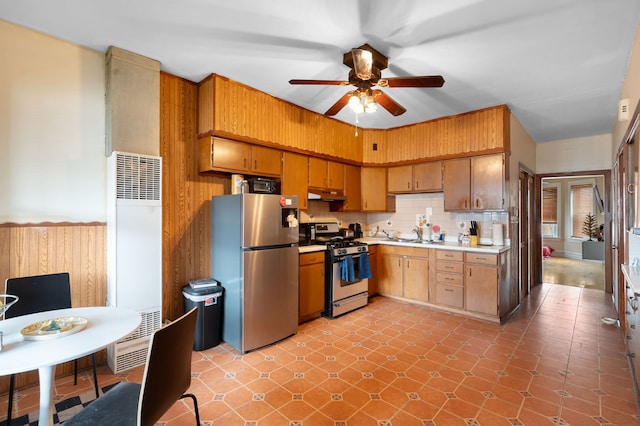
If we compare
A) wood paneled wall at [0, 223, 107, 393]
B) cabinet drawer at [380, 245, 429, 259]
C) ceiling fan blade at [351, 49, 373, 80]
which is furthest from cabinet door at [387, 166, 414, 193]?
wood paneled wall at [0, 223, 107, 393]

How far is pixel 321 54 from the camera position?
273cm

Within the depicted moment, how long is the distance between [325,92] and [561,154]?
4.78 m

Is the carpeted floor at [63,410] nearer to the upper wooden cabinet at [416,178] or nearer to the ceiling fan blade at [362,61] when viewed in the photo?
the ceiling fan blade at [362,61]

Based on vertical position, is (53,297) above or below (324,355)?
above

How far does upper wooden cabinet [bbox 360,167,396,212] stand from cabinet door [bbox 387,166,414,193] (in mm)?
98

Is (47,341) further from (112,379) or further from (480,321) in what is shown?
(480,321)

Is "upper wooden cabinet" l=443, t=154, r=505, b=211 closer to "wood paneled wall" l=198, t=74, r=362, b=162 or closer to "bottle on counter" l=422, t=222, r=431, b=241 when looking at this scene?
"bottle on counter" l=422, t=222, r=431, b=241

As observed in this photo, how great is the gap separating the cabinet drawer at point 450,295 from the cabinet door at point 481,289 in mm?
86

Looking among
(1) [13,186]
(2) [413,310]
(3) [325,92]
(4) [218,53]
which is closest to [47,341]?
(1) [13,186]

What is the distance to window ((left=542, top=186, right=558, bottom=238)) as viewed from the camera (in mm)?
9352

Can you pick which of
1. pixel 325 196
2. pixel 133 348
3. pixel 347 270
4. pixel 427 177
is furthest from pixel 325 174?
pixel 133 348

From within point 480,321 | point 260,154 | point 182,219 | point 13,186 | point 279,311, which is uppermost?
point 260,154

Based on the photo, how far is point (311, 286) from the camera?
3.83 meters

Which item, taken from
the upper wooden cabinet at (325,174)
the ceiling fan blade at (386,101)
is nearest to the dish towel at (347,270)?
the upper wooden cabinet at (325,174)
